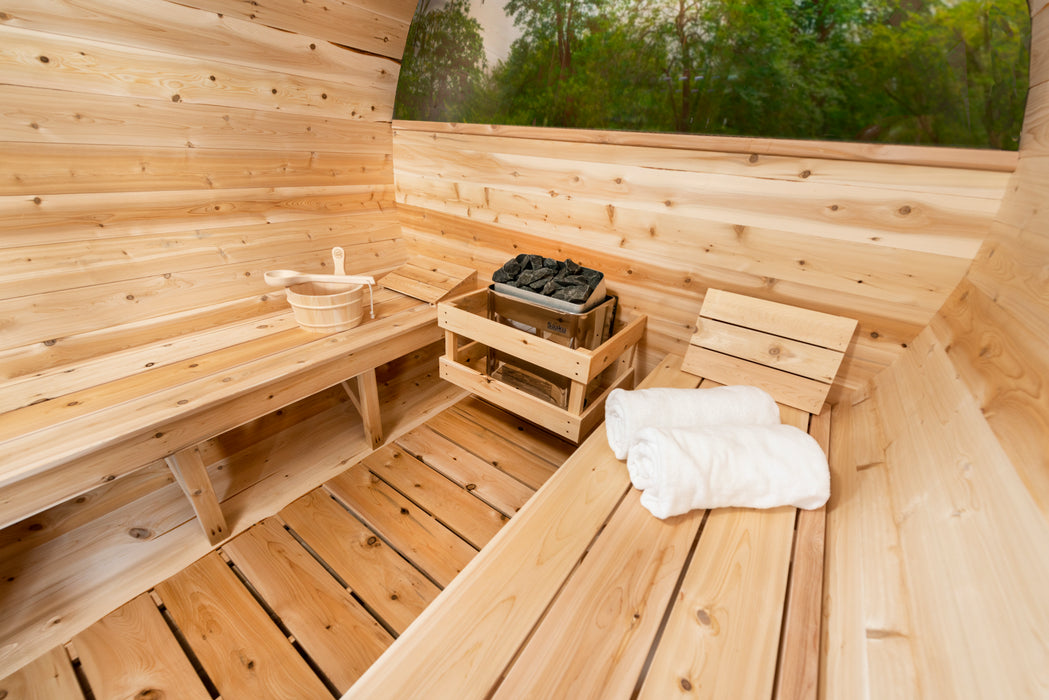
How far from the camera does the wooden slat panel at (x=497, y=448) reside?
203cm

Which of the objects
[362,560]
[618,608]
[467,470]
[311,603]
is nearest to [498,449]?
[467,470]

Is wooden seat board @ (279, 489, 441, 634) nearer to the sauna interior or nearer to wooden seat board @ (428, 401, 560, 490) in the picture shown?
the sauna interior

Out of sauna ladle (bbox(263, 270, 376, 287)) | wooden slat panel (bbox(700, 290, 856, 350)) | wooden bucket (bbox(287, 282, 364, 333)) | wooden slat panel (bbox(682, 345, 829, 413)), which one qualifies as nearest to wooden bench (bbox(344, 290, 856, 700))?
wooden slat panel (bbox(682, 345, 829, 413))

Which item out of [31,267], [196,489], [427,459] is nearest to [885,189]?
[427,459]

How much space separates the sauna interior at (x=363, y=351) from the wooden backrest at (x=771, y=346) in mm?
89

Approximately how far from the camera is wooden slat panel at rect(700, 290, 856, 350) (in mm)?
1461

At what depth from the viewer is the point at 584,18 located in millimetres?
1772

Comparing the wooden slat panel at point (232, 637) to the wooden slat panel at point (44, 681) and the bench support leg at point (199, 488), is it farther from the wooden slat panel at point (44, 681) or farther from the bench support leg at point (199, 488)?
the wooden slat panel at point (44, 681)

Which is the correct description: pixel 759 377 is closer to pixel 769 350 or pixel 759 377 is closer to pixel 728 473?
pixel 769 350

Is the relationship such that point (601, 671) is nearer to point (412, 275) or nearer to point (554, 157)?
point (554, 157)

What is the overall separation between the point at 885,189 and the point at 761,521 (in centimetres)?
107

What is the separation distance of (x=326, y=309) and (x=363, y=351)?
24 cm

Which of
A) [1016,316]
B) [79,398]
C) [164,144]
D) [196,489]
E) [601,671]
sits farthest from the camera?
[164,144]

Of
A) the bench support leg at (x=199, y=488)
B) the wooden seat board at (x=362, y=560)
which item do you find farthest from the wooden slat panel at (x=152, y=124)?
the wooden seat board at (x=362, y=560)
